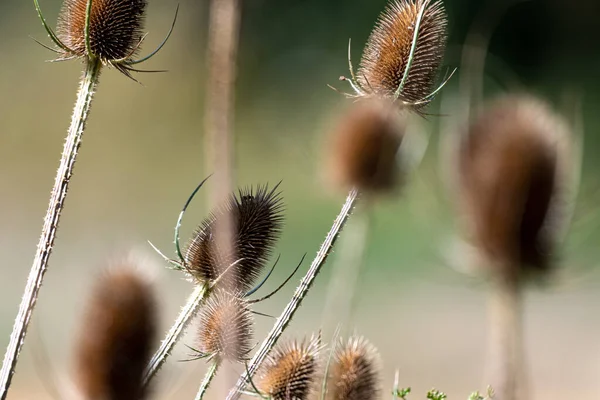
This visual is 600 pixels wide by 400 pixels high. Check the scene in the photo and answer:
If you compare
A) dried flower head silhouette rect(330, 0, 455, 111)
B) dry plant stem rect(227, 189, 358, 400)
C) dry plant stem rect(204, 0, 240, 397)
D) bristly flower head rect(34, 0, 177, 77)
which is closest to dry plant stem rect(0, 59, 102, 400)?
bristly flower head rect(34, 0, 177, 77)

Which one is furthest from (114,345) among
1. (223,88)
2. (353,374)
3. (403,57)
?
(403,57)

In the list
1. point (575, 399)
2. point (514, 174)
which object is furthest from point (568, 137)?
point (575, 399)

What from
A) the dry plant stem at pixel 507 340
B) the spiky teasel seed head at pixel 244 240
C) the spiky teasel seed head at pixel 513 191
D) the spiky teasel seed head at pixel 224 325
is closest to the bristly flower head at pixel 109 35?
the spiky teasel seed head at pixel 244 240

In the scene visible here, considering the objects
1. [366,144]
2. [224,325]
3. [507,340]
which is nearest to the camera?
[507,340]

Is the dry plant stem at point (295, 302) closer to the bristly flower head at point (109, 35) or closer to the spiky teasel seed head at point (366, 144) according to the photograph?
the spiky teasel seed head at point (366, 144)

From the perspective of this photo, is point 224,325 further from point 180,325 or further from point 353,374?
point 353,374
